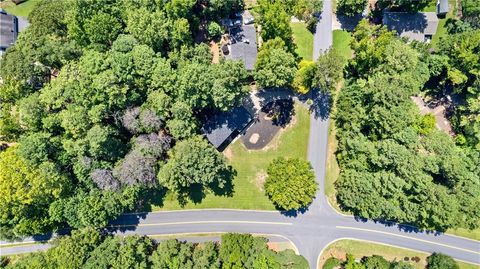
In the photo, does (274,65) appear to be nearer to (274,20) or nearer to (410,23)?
(274,20)

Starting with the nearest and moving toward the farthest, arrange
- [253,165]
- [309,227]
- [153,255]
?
[153,255] < [309,227] < [253,165]

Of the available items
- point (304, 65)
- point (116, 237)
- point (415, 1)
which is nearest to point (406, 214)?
point (304, 65)

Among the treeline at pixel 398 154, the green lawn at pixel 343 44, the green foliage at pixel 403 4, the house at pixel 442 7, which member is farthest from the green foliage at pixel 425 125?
the house at pixel 442 7

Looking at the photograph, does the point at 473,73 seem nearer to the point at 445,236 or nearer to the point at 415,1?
the point at 415,1

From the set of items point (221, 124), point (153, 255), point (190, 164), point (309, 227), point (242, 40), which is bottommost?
point (153, 255)

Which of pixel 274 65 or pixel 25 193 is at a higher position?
pixel 274 65

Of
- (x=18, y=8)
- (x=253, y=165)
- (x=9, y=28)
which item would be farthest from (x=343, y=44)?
(x=18, y=8)
